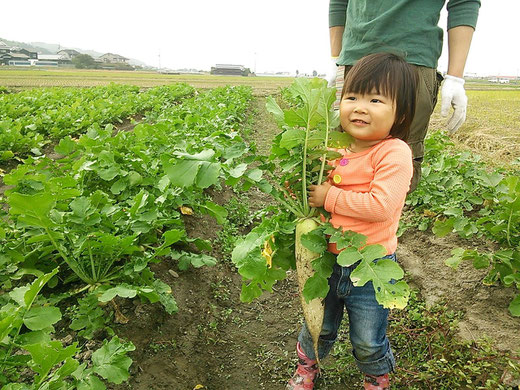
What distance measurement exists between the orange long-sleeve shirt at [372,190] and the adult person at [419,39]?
589 millimetres

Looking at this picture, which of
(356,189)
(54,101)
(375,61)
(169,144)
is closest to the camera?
(375,61)

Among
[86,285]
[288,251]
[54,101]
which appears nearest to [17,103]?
[54,101]

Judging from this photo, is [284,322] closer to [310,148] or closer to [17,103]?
[310,148]

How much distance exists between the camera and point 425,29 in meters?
2.07

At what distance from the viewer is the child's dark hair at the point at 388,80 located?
62.1 inches

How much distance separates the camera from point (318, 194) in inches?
68.5

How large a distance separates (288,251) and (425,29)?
4.54ft

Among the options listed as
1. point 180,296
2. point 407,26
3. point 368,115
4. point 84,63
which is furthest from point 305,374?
point 84,63

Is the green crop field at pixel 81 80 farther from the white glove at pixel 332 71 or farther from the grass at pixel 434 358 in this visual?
the grass at pixel 434 358

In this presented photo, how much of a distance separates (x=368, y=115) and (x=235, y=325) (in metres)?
1.71

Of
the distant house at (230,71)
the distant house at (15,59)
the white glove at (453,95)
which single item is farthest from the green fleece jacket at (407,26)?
the distant house at (230,71)

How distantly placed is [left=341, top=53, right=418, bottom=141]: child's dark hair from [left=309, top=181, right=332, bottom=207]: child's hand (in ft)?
1.35

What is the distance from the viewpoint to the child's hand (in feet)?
5.68

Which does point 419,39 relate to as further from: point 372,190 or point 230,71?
point 230,71
